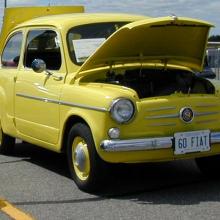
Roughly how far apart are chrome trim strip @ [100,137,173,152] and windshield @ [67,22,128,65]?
139 centimetres

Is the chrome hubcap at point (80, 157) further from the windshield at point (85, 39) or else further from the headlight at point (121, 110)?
the windshield at point (85, 39)

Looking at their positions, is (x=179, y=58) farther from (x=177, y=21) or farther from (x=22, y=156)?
(x=22, y=156)

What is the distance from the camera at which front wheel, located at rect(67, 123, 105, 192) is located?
584cm

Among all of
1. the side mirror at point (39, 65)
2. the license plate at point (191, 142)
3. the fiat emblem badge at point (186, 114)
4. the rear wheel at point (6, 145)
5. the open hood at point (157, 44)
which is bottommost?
the rear wheel at point (6, 145)

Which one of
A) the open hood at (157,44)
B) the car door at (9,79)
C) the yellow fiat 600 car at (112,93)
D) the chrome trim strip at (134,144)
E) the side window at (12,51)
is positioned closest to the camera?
the chrome trim strip at (134,144)

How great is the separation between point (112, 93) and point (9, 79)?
2.53 metres

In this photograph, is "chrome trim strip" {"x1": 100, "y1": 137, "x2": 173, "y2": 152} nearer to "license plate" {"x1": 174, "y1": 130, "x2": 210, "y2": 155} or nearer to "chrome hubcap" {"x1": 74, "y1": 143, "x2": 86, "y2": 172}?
"license plate" {"x1": 174, "y1": 130, "x2": 210, "y2": 155}

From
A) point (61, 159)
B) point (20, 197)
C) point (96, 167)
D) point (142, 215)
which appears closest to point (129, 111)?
point (96, 167)

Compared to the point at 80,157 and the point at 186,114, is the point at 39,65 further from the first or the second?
the point at 186,114

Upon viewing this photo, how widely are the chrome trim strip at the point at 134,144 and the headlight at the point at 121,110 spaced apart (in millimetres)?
207

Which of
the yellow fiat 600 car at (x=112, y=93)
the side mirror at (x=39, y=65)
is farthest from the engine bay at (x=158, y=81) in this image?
the side mirror at (x=39, y=65)

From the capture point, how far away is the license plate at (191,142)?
5.79 metres

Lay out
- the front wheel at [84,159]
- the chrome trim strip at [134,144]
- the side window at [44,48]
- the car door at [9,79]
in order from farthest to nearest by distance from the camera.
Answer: the car door at [9,79], the side window at [44,48], the front wheel at [84,159], the chrome trim strip at [134,144]

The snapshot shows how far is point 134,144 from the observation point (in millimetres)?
5637
